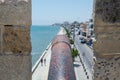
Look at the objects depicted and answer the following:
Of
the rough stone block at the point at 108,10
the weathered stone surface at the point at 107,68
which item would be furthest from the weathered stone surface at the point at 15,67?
the rough stone block at the point at 108,10

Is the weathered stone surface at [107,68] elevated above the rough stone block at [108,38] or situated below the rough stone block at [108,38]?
below

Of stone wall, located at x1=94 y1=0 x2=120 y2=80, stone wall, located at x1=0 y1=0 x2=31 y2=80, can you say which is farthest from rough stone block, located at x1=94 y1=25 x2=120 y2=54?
stone wall, located at x1=0 y1=0 x2=31 y2=80

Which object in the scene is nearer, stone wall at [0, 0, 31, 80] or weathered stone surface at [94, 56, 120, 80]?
stone wall at [0, 0, 31, 80]

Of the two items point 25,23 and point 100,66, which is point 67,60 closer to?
point 100,66

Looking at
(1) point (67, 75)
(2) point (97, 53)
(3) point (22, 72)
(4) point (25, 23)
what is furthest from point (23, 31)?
(1) point (67, 75)

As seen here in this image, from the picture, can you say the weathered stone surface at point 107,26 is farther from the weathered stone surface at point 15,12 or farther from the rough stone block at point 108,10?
the weathered stone surface at point 15,12

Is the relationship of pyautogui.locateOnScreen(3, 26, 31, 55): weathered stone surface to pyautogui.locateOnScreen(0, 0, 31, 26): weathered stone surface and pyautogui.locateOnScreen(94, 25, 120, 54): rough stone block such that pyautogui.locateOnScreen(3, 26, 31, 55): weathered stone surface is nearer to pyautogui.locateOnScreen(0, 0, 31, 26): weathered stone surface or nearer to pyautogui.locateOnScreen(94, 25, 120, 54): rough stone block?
pyautogui.locateOnScreen(0, 0, 31, 26): weathered stone surface
